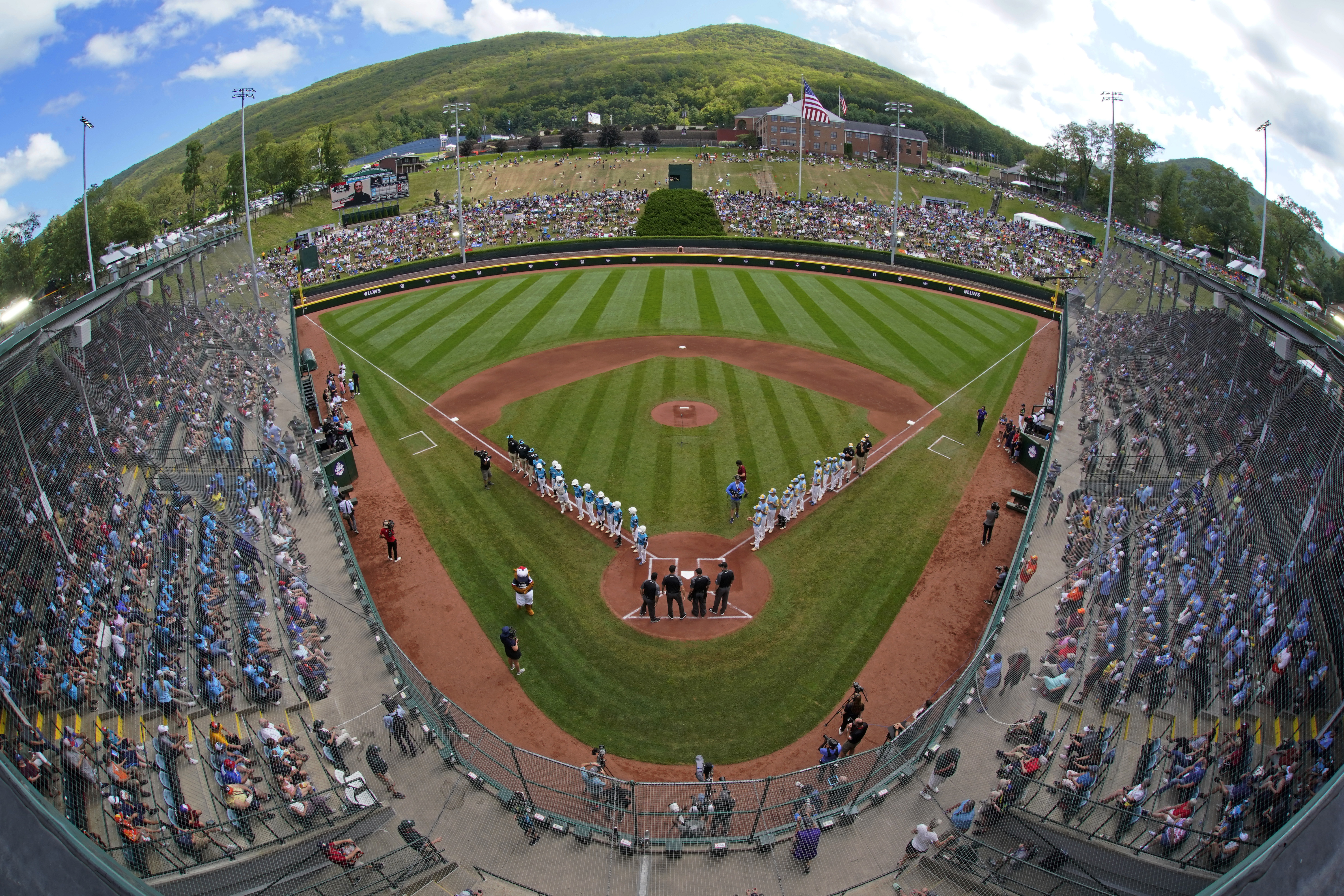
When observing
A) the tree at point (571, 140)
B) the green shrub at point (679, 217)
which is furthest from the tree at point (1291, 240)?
the tree at point (571, 140)

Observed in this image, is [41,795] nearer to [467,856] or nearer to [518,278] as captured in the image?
[467,856]

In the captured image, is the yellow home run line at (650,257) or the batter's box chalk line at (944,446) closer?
Answer: the batter's box chalk line at (944,446)

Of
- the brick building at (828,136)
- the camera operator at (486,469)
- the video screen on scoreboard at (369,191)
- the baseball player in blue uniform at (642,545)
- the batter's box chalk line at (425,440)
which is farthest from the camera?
the brick building at (828,136)

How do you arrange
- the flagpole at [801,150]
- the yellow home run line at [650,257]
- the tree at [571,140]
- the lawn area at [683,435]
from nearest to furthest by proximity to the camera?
the lawn area at [683,435]
the yellow home run line at [650,257]
the flagpole at [801,150]
the tree at [571,140]

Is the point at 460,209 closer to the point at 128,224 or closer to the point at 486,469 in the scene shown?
the point at 486,469

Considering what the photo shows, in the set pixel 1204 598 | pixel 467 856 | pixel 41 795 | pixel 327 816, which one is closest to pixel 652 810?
pixel 467 856

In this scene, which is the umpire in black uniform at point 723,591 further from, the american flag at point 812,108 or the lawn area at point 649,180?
the lawn area at point 649,180

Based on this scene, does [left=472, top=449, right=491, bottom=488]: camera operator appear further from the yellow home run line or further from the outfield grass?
the yellow home run line
